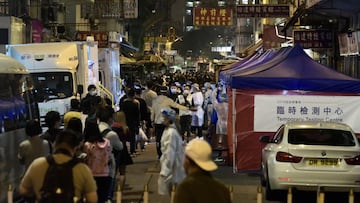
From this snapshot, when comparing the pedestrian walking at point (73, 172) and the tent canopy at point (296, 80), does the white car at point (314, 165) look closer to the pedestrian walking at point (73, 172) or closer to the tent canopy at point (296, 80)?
the tent canopy at point (296, 80)

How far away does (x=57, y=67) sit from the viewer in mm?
20234

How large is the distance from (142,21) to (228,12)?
31.3 metres

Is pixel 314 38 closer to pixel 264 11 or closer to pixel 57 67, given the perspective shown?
pixel 264 11

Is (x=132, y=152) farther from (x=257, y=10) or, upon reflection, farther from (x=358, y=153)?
(x=257, y=10)

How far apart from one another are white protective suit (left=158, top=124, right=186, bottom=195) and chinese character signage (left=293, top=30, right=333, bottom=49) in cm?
1598

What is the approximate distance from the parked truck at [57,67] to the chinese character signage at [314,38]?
26.6 feet

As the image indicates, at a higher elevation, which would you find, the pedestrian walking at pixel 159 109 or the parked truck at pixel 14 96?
the parked truck at pixel 14 96

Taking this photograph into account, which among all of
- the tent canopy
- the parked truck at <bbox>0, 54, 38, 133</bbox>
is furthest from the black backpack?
the tent canopy

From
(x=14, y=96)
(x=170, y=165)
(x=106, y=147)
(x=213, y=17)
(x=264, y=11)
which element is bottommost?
(x=170, y=165)

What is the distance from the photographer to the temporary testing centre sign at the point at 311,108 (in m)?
15.0

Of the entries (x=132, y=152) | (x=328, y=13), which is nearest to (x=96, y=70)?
(x=132, y=152)

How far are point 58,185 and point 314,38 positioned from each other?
2085 cm

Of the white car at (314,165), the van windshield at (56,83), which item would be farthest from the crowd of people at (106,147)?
the van windshield at (56,83)

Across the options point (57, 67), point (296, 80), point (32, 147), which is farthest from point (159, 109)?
point (32, 147)
